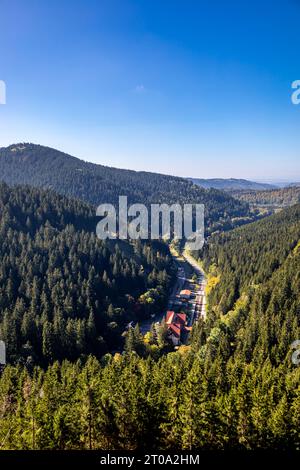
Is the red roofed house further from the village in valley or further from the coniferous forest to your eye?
the coniferous forest

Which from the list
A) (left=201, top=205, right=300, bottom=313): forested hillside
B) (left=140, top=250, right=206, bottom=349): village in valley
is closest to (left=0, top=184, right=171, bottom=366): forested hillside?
(left=140, top=250, right=206, bottom=349): village in valley

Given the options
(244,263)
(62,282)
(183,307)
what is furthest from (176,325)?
(244,263)

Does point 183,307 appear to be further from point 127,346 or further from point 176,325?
point 127,346

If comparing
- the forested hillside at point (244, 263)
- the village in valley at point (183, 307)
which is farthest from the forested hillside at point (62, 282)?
the forested hillside at point (244, 263)

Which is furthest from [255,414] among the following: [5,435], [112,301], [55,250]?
[55,250]

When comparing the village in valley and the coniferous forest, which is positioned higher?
the coniferous forest

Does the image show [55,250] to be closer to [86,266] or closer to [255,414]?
[86,266]

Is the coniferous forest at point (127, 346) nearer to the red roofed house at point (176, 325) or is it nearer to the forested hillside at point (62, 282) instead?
the forested hillside at point (62, 282)
